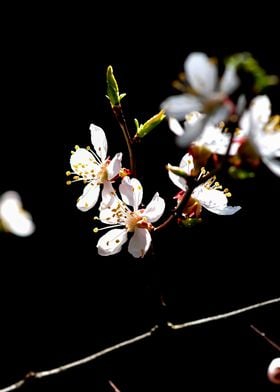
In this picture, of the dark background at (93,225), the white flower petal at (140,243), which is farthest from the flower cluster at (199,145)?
the dark background at (93,225)

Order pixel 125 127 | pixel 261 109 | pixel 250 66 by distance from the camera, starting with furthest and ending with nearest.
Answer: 1. pixel 125 127
2. pixel 261 109
3. pixel 250 66

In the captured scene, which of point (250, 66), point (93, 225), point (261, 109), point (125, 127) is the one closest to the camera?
point (250, 66)

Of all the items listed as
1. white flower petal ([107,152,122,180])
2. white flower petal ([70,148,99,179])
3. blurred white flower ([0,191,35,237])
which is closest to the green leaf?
blurred white flower ([0,191,35,237])

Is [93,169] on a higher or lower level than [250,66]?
lower

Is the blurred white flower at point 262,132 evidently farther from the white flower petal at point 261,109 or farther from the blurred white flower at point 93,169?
the blurred white flower at point 93,169

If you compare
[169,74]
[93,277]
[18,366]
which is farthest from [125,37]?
[18,366]

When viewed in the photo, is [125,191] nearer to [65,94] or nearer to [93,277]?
[93,277]

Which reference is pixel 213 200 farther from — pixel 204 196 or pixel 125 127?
pixel 125 127

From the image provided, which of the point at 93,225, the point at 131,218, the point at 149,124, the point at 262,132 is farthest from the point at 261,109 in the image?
the point at 93,225
